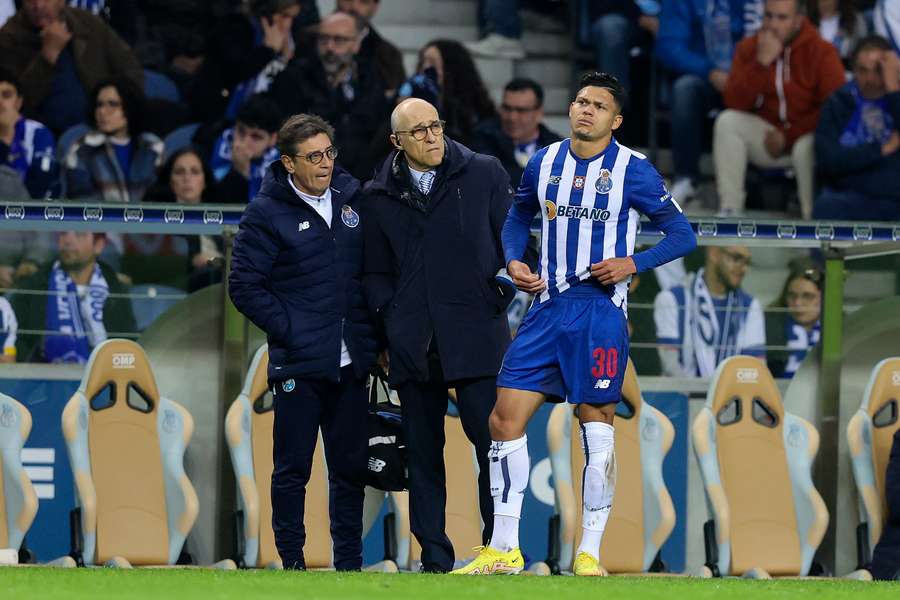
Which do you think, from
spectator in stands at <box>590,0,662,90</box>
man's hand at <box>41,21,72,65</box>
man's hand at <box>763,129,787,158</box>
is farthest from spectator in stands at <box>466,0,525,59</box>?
man's hand at <box>41,21,72,65</box>

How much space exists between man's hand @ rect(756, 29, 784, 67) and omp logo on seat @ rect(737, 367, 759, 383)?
3.75 metres

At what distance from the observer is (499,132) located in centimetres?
1248

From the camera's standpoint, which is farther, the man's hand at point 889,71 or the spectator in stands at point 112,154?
the man's hand at point 889,71

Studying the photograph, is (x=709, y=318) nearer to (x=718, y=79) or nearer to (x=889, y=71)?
(x=889, y=71)

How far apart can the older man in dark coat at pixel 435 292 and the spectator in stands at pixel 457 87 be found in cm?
469

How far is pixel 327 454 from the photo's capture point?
8203 mm

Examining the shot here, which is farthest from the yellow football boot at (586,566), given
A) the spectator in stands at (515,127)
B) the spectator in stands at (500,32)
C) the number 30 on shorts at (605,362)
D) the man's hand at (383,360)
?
the spectator in stands at (500,32)

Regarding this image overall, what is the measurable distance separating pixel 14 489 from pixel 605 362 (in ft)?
11.5

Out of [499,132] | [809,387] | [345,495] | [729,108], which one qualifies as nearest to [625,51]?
[729,108]

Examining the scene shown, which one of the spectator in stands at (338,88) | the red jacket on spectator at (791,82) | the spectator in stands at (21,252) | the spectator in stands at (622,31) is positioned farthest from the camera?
the spectator in stands at (622,31)

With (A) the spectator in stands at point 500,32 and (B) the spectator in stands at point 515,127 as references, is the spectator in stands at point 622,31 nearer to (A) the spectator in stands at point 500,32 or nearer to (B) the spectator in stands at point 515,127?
(A) the spectator in stands at point 500,32

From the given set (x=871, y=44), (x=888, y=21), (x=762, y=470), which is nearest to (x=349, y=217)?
(x=762, y=470)

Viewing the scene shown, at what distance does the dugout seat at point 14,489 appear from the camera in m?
9.49

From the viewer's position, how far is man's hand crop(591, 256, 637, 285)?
7.46 m
